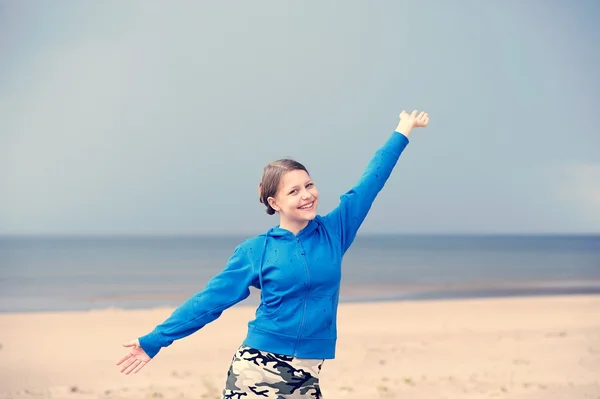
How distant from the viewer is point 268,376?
108 inches

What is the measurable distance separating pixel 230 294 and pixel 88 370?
5.13 m

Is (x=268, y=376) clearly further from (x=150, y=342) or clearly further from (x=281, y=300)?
(x=150, y=342)

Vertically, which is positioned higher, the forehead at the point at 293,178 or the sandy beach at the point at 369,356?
the forehead at the point at 293,178

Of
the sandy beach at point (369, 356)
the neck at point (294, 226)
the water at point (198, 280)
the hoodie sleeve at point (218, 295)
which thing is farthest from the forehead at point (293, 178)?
the water at point (198, 280)

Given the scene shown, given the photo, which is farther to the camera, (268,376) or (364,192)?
(364,192)

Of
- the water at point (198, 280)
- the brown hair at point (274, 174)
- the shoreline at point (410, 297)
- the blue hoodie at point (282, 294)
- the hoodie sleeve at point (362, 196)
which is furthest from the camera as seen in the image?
the water at point (198, 280)

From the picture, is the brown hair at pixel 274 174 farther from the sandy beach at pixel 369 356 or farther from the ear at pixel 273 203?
the sandy beach at pixel 369 356

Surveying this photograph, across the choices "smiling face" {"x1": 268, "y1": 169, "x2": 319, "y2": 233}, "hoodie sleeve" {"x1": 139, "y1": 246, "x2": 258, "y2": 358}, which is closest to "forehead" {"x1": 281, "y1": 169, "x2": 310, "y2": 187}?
"smiling face" {"x1": 268, "y1": 169, "x2": 319, "y2": 233}

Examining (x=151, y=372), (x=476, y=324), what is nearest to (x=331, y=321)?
(x=151, y=372)

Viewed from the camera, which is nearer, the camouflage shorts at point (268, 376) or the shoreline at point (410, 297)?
the camouflage shorts at point (268, 376)

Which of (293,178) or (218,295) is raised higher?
(293,178)

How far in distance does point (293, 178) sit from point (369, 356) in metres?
5.19

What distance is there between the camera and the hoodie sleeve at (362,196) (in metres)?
2.96

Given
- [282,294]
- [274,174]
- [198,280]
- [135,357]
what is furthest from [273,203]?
[198,280]
